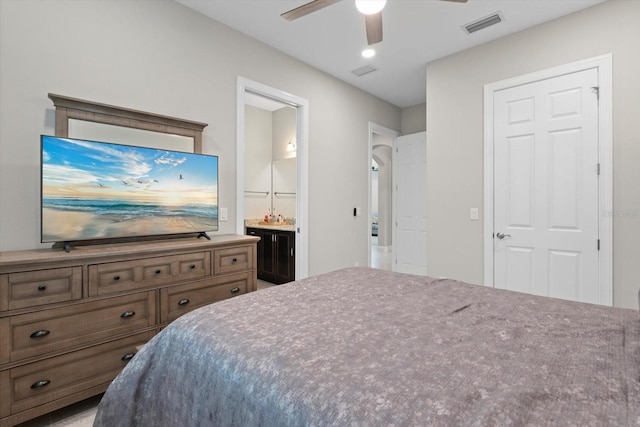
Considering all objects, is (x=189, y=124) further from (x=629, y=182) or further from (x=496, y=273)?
(x=629, y=182)

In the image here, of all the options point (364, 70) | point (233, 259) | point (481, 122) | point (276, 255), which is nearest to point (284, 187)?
point (276, 255)

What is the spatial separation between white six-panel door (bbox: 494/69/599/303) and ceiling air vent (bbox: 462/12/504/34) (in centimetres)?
68

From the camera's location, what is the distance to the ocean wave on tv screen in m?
1.94

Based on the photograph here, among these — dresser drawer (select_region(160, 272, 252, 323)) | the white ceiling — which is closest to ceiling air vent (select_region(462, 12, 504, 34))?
the white ceiling

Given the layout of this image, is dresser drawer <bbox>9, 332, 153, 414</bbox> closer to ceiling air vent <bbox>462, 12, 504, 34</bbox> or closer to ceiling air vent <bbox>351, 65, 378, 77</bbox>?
ceiling air vent <bbox>351, 65, 378, 77</bbox>

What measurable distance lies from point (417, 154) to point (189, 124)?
3712 millimetres

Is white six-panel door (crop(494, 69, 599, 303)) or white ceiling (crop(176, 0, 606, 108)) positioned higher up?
white ceiling (crop(176, 0, 606, 108))

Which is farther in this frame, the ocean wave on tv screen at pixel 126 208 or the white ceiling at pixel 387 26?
the white ceiling at pixel 387 26

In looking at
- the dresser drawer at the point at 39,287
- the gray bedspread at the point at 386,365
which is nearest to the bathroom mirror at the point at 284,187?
the dresser drawer at the point at 39,287

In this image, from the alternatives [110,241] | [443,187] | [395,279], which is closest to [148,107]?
[110,241]

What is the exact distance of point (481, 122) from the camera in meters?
3.39

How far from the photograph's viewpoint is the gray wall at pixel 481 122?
102 inches

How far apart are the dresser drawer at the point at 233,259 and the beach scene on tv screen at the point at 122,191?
1.07 ft

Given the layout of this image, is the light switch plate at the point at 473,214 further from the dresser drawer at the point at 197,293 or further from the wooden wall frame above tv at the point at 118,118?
the wooden wall frame above tv at the point at 118,118
